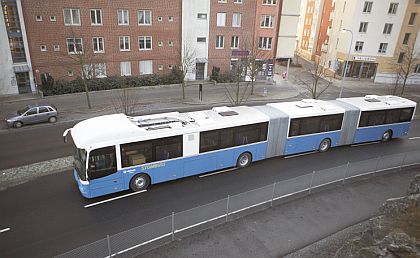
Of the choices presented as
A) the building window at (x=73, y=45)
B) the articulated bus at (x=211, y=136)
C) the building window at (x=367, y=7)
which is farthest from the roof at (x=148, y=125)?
the building window at (x=367, y=7)

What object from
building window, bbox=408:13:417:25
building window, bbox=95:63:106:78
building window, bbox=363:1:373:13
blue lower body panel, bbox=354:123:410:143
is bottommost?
blue lower body panel, bbox=354:123:410:143

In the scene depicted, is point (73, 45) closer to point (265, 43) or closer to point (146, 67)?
point (146, 67)

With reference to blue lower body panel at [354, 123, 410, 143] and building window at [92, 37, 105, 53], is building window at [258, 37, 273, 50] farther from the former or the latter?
blue lower body panel at [354, 123, 410, 143]

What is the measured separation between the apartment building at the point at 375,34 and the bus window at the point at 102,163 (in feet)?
131

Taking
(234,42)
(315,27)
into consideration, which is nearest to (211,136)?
(234,42)

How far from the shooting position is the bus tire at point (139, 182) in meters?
14.7

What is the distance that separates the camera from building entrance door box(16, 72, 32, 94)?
32.0 m

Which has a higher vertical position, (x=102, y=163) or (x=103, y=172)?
(x=102, y=163)

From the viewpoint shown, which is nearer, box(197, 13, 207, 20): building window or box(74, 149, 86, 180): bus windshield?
box(74, 149, 86, 180): bus windshield

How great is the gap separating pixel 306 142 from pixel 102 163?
40.0ft

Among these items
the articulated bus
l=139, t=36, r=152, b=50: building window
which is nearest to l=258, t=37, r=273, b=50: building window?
l=139, t=36, r=152, b=50: building window

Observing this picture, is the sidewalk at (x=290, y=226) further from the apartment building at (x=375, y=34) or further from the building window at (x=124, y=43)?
the apartment building at (x=375, y=34)

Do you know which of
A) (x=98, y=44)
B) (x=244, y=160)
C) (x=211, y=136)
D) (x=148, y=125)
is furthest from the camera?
(x=98, y=44)

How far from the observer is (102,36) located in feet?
115
